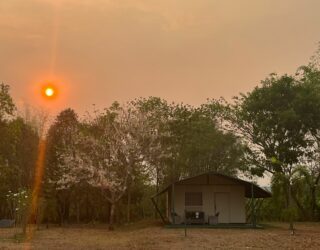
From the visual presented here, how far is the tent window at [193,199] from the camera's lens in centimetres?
3234

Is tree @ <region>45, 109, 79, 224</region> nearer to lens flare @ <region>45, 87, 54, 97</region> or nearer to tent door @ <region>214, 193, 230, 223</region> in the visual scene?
lens flare @ <region>45, 87, 54, 97</region>

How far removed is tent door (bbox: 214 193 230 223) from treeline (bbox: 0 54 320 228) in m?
3.53

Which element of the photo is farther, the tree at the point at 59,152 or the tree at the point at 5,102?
the tree at the point at 59,152

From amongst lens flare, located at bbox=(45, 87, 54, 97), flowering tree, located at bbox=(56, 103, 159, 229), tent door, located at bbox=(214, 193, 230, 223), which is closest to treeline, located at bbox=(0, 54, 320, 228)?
flowering tree, located at bbox=(56, 103, 159, 229)

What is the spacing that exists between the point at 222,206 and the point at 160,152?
23.8 ft

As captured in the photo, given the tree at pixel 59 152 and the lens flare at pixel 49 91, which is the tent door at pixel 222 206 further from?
the lens flare at pixel 49 91

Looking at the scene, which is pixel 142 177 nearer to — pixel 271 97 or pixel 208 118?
pixel 208 118

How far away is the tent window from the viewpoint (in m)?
32.3

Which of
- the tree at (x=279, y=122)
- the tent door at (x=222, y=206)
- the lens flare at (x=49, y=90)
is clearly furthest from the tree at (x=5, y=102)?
the tree at (x=279, y=122)

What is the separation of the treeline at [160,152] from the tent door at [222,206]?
3532 mm

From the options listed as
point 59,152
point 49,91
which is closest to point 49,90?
point 49,91

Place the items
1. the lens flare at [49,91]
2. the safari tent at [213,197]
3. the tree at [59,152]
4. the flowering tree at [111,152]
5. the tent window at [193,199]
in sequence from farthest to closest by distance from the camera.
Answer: the tree at [59,152], the flowering tree at [111,152], the tent window at [193,199], the safari tent at [213,197], the lens flare at [49,91]

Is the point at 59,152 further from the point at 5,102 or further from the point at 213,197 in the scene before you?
the point at 213,197

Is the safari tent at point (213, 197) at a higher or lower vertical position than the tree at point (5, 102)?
lower
